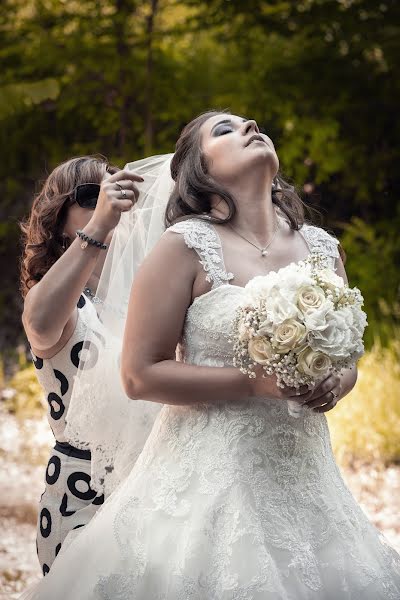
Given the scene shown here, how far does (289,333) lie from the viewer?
7.57 feet

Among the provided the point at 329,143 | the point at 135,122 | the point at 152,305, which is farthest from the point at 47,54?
the point at 152,305

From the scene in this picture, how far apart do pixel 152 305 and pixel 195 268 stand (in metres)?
0.17

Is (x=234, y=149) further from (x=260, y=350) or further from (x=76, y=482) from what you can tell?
(x=76, y=482)

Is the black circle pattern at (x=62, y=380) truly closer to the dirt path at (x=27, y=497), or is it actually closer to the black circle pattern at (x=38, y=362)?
the black circle pattern at (x=38, y=362)

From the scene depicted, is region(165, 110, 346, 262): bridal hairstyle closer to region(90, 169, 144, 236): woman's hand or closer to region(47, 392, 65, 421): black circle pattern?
region(90, 169, 144, 236): woman's hand

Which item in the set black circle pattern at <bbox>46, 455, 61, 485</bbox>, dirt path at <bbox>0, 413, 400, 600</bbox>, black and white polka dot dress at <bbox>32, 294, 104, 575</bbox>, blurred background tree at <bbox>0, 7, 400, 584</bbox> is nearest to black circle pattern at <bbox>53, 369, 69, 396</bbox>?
A: black and white polka dot dress at <bbox>32, 294, 104, 575</bbox>

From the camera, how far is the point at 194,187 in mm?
2867

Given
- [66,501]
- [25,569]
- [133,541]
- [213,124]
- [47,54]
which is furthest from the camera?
[47,54]

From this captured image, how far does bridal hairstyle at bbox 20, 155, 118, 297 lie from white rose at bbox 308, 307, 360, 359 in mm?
1272

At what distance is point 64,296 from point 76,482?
69 cm

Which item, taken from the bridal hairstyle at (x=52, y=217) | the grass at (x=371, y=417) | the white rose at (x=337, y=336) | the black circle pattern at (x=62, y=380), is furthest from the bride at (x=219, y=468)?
the grass at (x=371, y=417)

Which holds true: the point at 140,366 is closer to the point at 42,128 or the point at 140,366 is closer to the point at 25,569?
the point at 25,569

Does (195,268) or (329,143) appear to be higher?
(195,268)

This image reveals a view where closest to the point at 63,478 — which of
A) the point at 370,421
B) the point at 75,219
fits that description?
the point at 75,219
